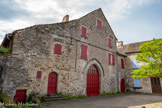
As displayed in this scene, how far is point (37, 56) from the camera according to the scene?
866 cm

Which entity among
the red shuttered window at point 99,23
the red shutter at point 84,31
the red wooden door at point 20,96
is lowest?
the red wooden door at point 20,96

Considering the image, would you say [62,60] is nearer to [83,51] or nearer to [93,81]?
[83,51]

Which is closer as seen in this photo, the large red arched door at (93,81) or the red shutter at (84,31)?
the large red arched door at (93,81)

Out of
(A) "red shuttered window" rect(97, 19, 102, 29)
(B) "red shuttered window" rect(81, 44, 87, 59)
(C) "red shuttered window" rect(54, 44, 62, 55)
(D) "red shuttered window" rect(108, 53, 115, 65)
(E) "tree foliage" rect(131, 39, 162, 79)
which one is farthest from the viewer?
(D) "red shuttered window" rect(108, 53, 115, 65)

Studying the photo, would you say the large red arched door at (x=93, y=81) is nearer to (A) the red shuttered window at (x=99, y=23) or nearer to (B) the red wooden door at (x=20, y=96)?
(A) the red shuttered window at (x=99, y=23)

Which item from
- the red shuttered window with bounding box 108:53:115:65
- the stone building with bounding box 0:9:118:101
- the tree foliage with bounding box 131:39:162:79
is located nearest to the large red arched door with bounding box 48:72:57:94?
the stone building with bounding box 0:9:118:101

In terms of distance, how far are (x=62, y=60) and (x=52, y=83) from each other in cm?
221

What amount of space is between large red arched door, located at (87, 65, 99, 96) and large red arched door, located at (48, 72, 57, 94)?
401cm

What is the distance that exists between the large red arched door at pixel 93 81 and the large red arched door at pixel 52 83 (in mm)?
4010

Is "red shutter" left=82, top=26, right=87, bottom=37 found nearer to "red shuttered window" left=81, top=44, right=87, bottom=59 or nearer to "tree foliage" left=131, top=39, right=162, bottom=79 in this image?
"red shuttered window" left=81, top=44, right=87, bottom=59

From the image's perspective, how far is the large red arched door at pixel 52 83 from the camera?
8.93 metres

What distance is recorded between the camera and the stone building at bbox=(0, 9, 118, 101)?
7.74 m

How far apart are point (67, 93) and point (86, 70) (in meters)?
3.19

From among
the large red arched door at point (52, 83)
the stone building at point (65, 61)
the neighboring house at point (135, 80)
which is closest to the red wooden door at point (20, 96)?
the stone building at point (65, 61)
